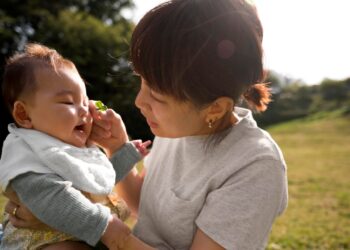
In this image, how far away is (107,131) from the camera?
6.72ft

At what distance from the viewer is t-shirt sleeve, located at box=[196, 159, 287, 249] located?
5.22 ft

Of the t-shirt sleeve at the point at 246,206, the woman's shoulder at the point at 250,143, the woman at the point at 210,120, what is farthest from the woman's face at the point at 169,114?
the t-shirt sleeve at the point at 246,206

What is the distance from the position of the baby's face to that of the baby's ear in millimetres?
22

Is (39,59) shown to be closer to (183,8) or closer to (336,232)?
(183,8)

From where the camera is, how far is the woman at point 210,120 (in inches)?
60.4

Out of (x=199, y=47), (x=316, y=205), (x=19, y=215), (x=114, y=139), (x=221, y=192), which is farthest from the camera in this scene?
(x=316, y=205)

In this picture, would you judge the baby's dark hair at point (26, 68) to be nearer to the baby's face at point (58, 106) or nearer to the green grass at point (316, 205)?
the baby's face at point (58, 106)

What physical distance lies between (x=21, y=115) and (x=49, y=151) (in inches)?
10.0

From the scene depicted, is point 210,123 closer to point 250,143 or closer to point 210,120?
point 210,120

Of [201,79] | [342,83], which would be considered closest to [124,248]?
[201,79]

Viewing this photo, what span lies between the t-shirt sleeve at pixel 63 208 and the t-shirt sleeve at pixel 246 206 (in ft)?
1.28

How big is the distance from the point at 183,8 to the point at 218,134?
522mm

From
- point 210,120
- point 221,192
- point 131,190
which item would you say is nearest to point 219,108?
point 210,120

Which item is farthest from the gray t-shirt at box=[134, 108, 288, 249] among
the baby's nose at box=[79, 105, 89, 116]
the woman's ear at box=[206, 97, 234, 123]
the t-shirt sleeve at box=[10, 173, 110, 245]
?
the baby's nose at box=[79, 105, 89, 116]
